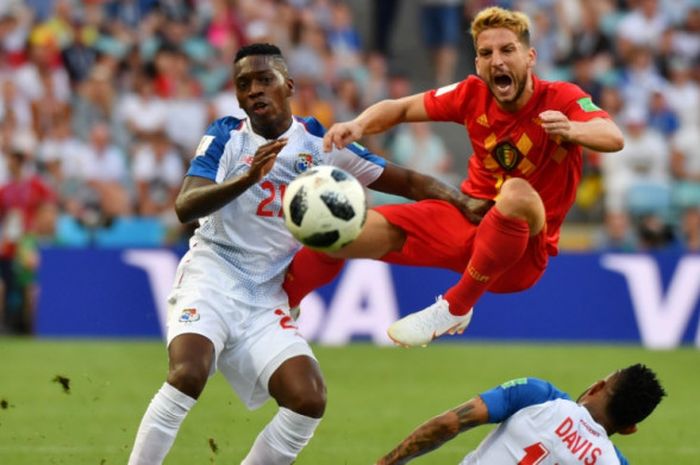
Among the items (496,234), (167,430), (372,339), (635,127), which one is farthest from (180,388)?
(635,127)

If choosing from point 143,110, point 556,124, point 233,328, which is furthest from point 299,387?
point 143,110

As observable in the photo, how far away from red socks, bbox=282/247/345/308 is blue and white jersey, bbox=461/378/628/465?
1.46m

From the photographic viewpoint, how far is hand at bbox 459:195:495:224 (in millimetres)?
8648

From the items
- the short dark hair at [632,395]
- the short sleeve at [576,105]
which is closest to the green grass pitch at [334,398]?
the short dark hair at [632,395]

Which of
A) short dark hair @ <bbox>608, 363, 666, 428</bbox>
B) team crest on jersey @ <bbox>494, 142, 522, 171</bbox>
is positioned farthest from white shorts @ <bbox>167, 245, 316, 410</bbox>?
short dark hair @ <bbox>608, 363, 666, 428</bbox>

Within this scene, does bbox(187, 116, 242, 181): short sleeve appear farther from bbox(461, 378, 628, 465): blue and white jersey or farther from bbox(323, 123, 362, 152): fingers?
bbox(461, 378, 628, 465): blue and white jersey

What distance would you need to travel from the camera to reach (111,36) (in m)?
19.8

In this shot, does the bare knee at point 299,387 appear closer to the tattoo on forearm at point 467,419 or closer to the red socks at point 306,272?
the red socks at point 306,272

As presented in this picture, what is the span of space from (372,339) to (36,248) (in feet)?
13.2

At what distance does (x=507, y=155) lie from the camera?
8.55 m

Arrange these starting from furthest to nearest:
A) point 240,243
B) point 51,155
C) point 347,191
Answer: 1. point 51,155
2. point 240,243
3. point 347,191

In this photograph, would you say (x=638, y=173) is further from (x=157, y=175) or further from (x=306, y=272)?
(x=306, y=272)

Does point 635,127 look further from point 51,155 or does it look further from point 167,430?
point 167,430

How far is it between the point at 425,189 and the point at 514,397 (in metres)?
1.59
